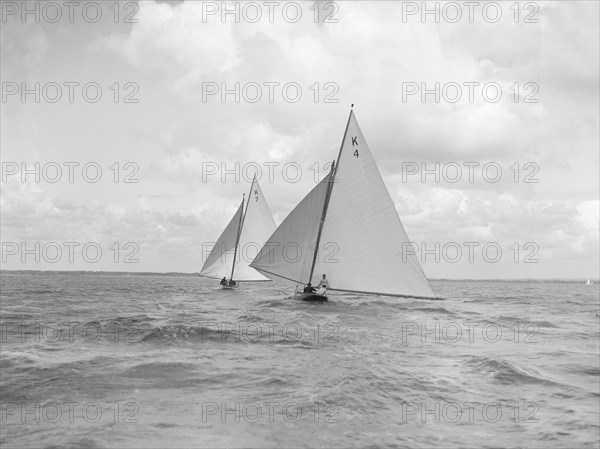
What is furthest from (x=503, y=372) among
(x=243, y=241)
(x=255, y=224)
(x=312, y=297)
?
→ (x=243, y=241)

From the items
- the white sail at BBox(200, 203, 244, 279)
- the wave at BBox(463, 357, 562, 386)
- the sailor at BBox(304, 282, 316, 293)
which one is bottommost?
the wave at BBox(463, 357, 562, 386)

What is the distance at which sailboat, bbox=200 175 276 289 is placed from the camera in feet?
207

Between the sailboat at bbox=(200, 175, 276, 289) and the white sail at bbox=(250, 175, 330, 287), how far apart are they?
23407 mm

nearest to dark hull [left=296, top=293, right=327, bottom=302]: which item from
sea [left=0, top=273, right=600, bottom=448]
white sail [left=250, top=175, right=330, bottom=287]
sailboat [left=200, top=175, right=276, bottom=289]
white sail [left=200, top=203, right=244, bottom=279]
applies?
white sail [left=250, top=175, right=330, bottom=287]

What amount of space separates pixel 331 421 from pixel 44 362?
10816 mm

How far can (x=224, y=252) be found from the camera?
6831 centimetres

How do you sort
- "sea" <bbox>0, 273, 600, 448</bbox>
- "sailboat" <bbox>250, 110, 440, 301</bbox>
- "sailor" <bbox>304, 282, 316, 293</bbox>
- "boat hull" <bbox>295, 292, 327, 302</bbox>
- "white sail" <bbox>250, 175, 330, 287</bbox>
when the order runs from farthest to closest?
"boat hull" <bbox>295, 292, 327, 302</bbox>, "sailor" <bbox>304, 282, 316, 293</bbox>, "white sail" <bbox>250, 175, 330, 287</bbox>, "sailboat" <bbox>250, 110, 440, 301</bbox>, "sea" <bbox>0, 273, 600, 448</bbox>

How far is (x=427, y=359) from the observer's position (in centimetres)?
1988

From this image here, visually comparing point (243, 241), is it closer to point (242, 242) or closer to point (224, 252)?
point (242, 242)

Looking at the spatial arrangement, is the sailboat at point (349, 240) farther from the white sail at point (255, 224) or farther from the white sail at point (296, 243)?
the white sail at point (255, 224)

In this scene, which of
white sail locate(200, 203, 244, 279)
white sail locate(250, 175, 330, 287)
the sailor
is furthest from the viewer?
white sail locate(200, 203, 244, 279)

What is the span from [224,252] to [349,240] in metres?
35.9

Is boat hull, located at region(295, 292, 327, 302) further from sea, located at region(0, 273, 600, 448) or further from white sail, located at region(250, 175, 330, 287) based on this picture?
sea, located at region(0, 273, 600, 448)

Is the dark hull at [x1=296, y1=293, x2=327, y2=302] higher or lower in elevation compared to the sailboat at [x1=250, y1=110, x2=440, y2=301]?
lower
